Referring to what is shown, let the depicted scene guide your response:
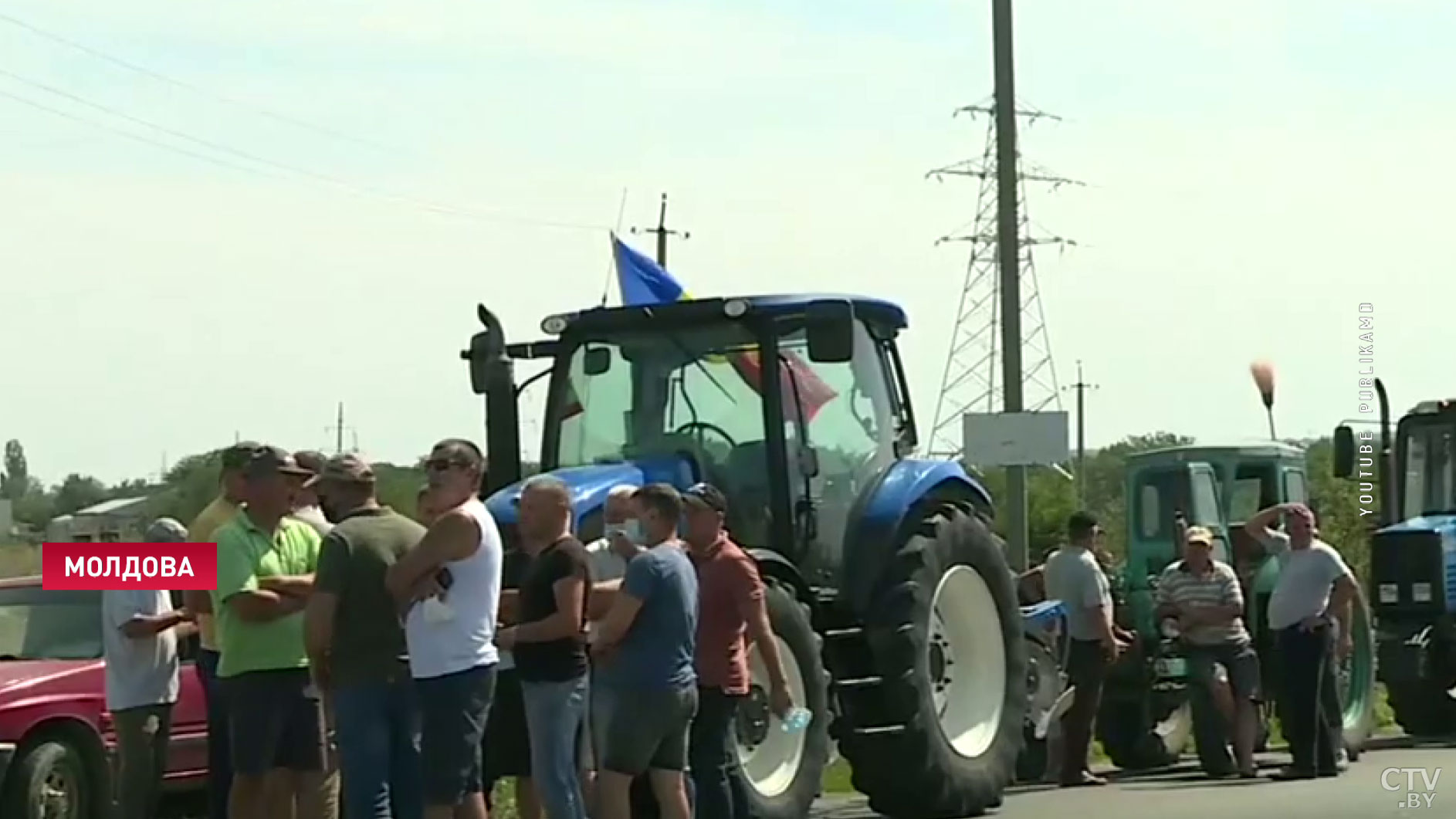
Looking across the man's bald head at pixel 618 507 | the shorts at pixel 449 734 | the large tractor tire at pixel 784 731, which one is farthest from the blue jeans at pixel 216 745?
the large tractor tire at pixel 784 731

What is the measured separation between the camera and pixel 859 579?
1202 cm

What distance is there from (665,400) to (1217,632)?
14.8 ft

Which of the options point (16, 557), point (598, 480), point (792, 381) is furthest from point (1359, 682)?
point (16, 557)

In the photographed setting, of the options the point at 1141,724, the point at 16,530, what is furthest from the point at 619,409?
the point at 16,530

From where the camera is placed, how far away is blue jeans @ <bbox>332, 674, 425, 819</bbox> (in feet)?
27.7

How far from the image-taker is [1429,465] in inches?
774

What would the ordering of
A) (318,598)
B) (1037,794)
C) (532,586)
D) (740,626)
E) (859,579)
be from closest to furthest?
1. (318,598)
2. (532,586)
3. (740,626)
4. (859,579)
5. (1037,794)

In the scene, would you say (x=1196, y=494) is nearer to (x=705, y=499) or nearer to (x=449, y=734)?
(x=705, y=499)

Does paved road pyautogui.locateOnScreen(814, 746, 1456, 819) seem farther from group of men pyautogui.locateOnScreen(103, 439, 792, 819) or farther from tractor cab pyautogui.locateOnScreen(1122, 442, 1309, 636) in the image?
tractor cab pyautogui.locateOnScreen(1122, 442, 1309, 636)

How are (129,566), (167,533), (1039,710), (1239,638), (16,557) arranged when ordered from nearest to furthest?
(167,533) → (129,566) → (1039,710) → (1239,638) → (16,557)

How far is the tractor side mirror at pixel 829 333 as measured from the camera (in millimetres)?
11703

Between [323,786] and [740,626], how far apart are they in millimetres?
1871

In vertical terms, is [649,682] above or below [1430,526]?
below

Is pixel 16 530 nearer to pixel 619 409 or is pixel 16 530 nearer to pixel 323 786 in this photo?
pixel 619 409
